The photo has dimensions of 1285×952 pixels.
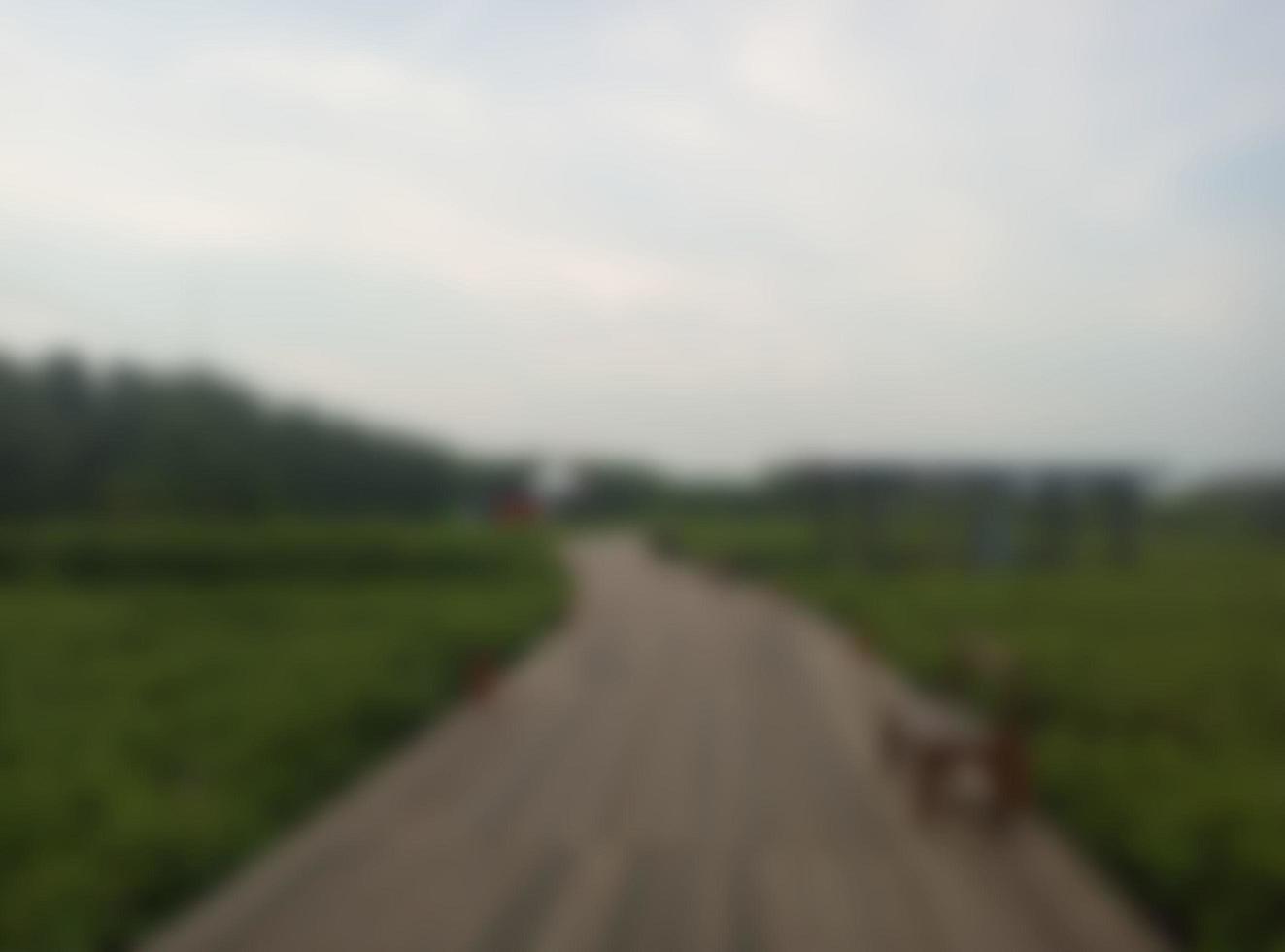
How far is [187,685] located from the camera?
9219 mm

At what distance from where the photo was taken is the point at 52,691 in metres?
8.84

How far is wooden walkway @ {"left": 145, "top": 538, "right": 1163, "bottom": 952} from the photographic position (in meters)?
4.37

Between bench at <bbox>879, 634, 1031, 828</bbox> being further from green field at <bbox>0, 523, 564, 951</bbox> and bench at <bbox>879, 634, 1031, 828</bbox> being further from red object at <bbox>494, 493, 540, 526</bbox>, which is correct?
red object at <bbox>494, 493, 540, 526</bbox>

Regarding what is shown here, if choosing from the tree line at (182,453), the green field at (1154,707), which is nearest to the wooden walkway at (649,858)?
the green field at (1154,707)

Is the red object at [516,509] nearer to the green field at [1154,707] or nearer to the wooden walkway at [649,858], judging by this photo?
the green field at [1154,707]

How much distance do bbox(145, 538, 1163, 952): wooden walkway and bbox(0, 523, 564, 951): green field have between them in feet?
0.93

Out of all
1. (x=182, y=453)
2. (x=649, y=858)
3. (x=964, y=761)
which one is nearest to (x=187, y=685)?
(x=649, y=858)

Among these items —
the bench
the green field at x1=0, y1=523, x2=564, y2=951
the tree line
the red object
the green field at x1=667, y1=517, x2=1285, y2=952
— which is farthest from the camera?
the red object

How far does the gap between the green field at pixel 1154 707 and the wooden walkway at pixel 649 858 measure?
283 mm

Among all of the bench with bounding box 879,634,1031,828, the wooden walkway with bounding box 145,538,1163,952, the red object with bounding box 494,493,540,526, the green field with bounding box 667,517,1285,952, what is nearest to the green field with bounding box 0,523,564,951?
the wooden walkway with bounding box 145,538,1163,952

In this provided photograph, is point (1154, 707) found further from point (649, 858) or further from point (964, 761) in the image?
point (649, 858)

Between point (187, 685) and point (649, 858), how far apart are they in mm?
5253

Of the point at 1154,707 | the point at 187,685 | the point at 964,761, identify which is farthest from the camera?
the point at 187,685

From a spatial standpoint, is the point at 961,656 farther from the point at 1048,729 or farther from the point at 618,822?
the point at 618,822
